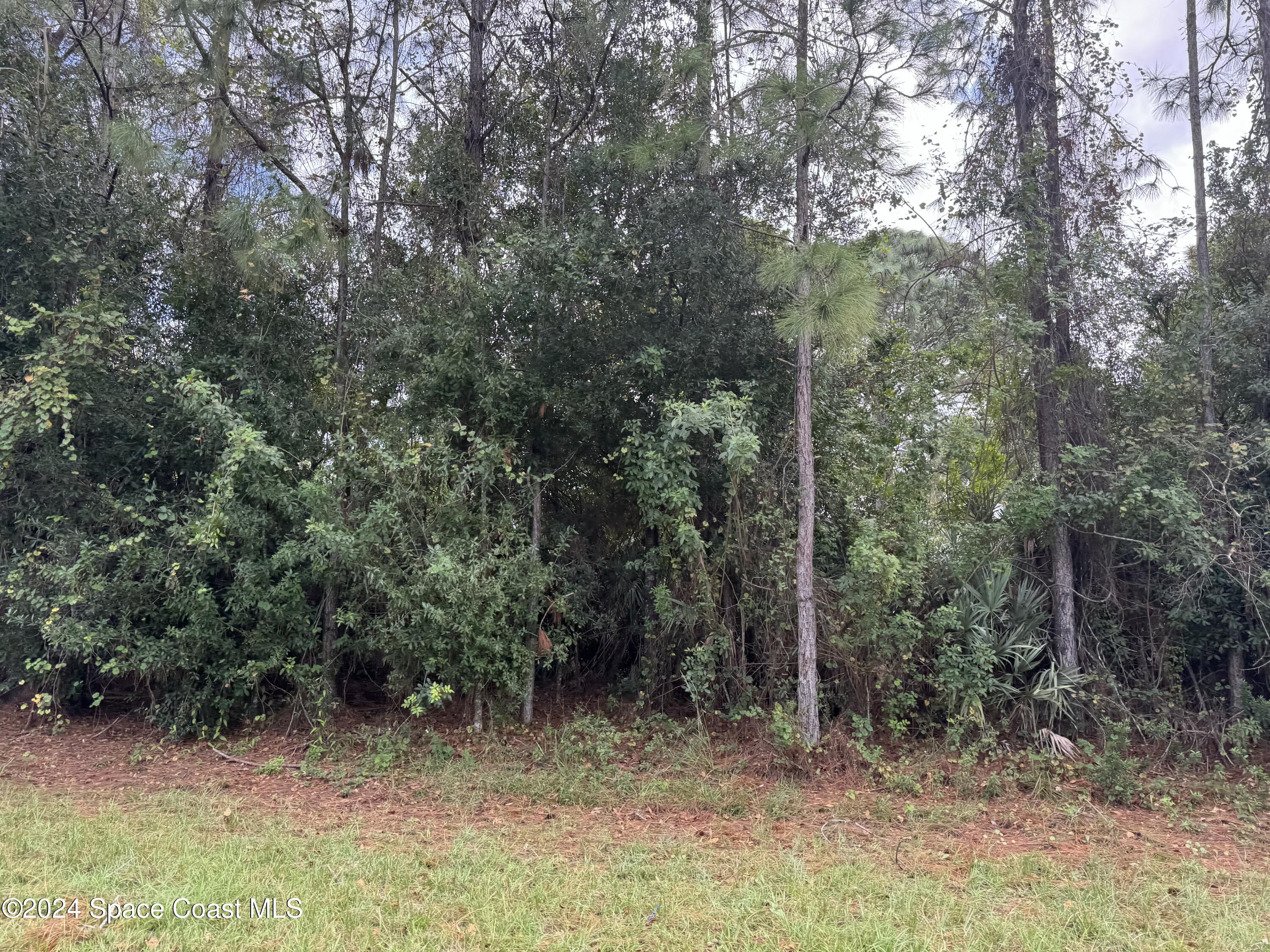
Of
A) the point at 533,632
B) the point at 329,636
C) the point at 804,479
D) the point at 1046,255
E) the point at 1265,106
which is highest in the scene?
the point at 1265,106

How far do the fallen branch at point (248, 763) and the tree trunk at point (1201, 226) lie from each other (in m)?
8.38

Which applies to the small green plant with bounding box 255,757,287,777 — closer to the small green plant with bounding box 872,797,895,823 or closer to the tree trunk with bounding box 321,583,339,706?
the tree trunk with bounding box 321,583,339,706

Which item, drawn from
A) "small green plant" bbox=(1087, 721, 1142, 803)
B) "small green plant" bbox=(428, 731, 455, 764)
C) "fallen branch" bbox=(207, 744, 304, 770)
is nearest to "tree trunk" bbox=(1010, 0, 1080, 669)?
"small green plant" bbox=(1087, 721, 1142, 803)

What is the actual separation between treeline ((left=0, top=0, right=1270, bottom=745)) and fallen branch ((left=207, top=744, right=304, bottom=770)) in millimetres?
495

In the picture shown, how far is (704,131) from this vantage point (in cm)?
675

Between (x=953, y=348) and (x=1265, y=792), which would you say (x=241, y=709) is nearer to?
(x=953, y=348)

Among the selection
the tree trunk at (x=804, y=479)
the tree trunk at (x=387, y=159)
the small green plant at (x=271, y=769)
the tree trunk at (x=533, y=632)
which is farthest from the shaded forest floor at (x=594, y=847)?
the tree trunk at (x=387, y=159)

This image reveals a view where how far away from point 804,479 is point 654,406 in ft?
5.69

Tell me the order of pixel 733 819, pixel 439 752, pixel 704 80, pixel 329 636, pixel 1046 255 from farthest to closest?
pixel 329 636, pixel 1046 255, pixel 704 80, pixel 439 752, pixel 733 819

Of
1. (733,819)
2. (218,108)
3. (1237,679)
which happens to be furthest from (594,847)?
(218,108)

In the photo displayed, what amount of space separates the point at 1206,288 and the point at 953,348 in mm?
2222

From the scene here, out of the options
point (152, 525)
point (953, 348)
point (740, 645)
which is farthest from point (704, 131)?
point (152, 525)

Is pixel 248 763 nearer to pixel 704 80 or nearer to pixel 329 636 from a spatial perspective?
pixel 329 636

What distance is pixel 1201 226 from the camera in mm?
7148
